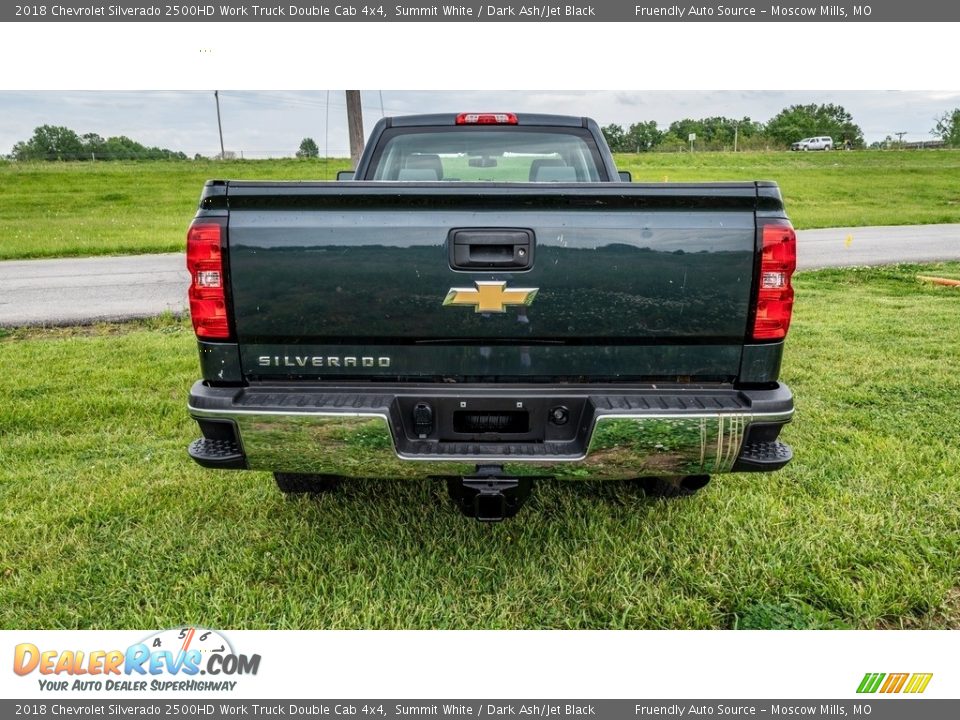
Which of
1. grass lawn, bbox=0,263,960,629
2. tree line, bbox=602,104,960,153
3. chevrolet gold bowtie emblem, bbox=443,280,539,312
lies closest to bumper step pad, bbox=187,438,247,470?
grass lawn, bbox=0,263,960,629

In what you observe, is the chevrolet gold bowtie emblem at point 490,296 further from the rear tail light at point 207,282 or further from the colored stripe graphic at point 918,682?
the colored stripe graphic at point 918,682

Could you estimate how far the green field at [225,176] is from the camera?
16.9m

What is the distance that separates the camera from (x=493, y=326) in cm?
242

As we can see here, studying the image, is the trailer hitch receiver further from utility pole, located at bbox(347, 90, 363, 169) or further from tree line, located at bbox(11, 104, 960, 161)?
tree line, located at bbox(11, 104, 960, 161)

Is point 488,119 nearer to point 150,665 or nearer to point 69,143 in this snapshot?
point 150,665

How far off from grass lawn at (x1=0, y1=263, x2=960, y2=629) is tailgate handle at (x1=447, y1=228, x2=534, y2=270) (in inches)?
52.5

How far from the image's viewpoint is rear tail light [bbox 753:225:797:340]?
2.36 m

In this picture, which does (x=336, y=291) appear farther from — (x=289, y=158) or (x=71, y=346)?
(x=289, y=158)

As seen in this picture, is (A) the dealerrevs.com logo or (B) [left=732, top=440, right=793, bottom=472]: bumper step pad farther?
(B) [left=732, top=440, right=793, bottom=472]: bumper step pad

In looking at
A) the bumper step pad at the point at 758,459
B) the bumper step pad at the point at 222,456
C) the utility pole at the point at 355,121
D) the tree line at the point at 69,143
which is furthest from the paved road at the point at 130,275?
the tree line at the point at 69,143

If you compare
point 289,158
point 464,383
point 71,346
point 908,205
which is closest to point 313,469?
point 464,383

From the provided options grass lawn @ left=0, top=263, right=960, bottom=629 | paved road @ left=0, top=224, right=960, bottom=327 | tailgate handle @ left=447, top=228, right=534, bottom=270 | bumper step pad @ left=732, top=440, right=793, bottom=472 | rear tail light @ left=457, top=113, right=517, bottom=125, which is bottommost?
grass lawn @ left=0, top=263, right=960, bottom=629

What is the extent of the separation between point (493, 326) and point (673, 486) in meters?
1.60

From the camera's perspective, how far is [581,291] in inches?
94.0
